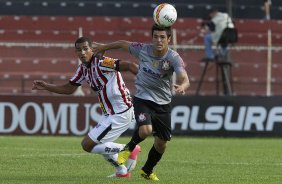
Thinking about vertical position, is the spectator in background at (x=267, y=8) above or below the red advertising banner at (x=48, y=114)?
above

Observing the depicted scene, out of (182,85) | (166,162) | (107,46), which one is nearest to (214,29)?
(166,162)

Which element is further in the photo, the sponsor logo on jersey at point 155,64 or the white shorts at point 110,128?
the white shorts at point 110,128

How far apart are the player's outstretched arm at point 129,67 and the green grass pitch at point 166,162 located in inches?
57.6

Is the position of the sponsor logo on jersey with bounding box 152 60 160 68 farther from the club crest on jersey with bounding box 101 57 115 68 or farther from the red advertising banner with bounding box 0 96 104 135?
the red advertising banner with bounding box 0 96 104 135

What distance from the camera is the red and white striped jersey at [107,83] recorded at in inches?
467

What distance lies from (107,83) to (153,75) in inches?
29.5

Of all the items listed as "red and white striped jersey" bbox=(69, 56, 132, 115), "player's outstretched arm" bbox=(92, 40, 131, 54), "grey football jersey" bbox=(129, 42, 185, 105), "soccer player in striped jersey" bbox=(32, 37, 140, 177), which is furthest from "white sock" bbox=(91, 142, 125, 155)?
"player's outstretched arm" bbox=(92, 40, 131, 54)

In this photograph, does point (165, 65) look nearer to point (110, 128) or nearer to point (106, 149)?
point (110, 128)

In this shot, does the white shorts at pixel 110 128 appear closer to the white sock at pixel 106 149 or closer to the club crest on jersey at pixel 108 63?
the white sock at pixel 106 149

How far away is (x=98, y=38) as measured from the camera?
947 inches

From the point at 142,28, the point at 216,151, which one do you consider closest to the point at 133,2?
the point at 142,28

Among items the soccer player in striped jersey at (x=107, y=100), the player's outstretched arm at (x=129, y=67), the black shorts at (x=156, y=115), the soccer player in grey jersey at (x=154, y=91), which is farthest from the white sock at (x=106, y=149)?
the player's outstretched arm at (x=129, y=67)

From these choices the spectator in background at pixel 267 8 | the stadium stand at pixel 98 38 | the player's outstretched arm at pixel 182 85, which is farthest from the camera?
the spectator in background at pixel 267 8

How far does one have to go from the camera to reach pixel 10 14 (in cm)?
2525
